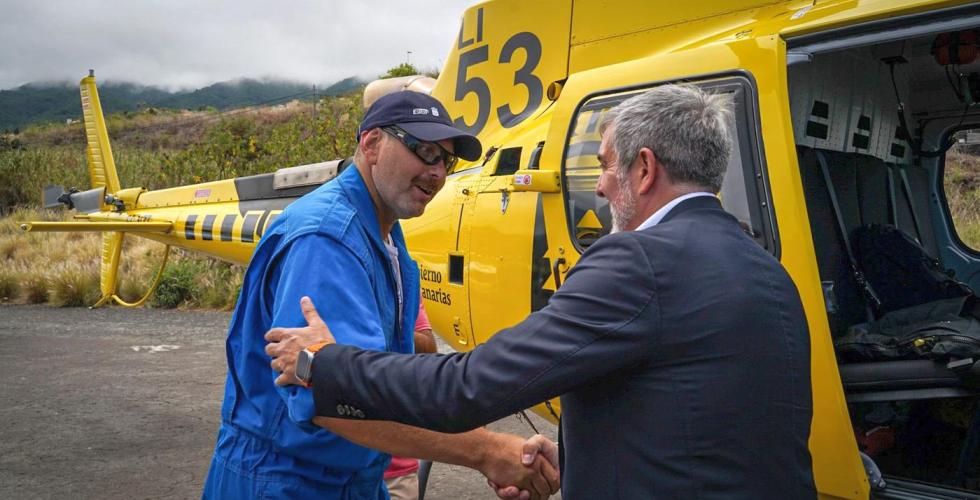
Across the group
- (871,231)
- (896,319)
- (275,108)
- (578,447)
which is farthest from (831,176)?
(275,108)

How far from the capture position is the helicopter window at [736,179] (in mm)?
2721

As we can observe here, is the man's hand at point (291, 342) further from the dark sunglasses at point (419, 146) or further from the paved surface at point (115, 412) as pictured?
the paved surface at point (115, 412)

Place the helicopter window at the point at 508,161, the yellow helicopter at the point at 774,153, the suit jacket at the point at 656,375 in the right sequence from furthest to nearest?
the helicopter window at the point at 508,161, the yellow helicopter at the point at 774,153, the suit jacket at the point at 656,375

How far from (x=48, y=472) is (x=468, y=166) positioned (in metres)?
3.34

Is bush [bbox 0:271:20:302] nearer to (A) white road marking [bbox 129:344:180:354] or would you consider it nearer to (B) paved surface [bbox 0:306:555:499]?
(B) paved surface [bbox 0:306:555:499]

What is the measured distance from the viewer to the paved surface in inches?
194

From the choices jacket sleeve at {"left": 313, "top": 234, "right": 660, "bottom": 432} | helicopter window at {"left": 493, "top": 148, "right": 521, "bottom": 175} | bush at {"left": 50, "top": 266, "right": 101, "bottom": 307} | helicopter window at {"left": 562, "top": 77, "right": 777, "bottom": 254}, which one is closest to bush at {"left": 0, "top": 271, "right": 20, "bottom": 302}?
bush at {"left": 50, "top": 266, "right": 101, "bottom": 307}

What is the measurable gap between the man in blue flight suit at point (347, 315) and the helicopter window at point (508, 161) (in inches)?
61.6

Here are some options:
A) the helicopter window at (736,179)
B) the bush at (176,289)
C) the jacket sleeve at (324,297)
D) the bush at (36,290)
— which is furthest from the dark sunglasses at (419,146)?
the bush at (36,290)

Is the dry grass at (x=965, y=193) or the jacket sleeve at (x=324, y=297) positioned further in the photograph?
the dry grass at (x=965, y=193)

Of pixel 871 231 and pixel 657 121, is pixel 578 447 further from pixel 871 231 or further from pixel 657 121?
pixel 871 231

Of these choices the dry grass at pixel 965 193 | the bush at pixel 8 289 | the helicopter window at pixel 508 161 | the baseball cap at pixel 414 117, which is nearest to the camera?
the baseball cap at pixel 414 117

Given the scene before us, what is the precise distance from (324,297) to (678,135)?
84 cm

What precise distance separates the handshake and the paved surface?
2.81 meters
